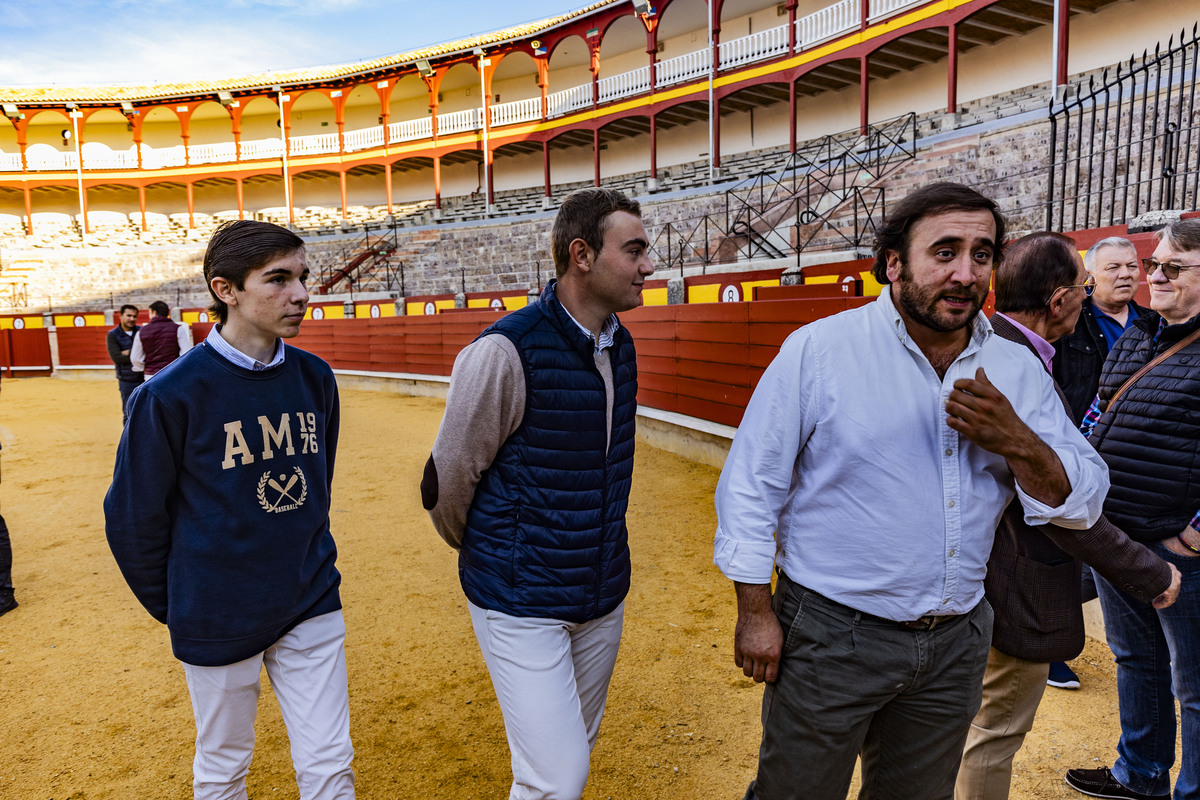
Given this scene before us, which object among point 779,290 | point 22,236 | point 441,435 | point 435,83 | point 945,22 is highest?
point 435,83

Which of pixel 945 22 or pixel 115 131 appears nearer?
pixel 945 22

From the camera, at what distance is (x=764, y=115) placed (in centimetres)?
2153

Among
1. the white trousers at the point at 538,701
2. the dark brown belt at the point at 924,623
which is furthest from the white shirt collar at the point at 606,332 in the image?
the dark brown belt at the point at 924,623

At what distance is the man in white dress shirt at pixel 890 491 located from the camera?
1.47 meters

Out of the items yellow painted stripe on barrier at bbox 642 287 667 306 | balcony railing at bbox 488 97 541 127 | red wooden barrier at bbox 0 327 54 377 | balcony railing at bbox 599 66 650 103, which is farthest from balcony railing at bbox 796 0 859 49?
red wooden barrier at bbox 0 327 54 377

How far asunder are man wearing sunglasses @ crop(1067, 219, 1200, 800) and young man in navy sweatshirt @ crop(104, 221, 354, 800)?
2.44 metres

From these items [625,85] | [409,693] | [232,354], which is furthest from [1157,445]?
[625,85]

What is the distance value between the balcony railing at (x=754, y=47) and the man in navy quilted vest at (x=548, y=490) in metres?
20.0

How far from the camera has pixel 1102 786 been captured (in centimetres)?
238

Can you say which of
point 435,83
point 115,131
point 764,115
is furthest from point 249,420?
point 115,131

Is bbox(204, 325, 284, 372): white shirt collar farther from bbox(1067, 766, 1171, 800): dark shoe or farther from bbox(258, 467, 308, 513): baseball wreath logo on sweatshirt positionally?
bbox(1067, 766, 1171, 800): dark shoe

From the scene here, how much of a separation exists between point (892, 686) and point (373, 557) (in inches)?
166

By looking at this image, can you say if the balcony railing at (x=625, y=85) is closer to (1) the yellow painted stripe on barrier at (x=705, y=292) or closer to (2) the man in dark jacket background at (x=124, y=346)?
(1) the yellow painted stripe on barrier at (x=705, y=292)

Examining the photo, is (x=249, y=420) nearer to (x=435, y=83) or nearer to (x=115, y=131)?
(x=435, y=83)
